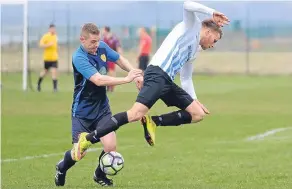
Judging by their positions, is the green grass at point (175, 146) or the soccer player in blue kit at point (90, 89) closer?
the soccer player in blue kit at point (90, 89)

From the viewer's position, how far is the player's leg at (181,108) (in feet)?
37.8

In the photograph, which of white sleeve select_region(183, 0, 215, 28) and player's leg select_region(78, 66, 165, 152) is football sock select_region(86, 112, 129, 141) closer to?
player's leg select_region(78, 66, 165, 152)

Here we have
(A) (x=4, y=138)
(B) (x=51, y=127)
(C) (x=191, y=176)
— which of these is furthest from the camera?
(B) (x=51, y=127)

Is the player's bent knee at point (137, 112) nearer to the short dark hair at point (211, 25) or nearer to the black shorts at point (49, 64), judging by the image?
the short dark hair at point (211, 25)

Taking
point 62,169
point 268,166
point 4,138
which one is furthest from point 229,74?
point 62,169

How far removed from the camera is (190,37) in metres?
11.3

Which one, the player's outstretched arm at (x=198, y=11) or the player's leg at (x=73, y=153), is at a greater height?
the player's outstretched arm at (x=198, y=11)

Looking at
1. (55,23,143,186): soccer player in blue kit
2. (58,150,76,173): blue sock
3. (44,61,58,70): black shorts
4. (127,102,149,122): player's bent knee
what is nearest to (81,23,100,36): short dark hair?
(55,23,143,186): soccer player in blue kit

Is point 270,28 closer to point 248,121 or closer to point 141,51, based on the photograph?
point 141,51

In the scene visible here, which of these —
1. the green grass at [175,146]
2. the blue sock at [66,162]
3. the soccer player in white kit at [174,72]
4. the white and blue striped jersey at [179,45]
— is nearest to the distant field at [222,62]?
the green grass at [175,146]

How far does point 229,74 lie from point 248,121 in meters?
25.9

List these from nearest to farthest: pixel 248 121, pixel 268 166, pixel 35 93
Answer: pixel 268 166
pixel 248 121
pixel 35 93

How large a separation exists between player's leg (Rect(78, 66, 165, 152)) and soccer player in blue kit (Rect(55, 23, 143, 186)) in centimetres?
9

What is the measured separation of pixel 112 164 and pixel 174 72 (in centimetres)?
145
